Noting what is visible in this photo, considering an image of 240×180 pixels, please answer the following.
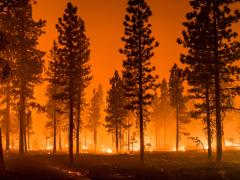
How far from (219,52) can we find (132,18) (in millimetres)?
12141

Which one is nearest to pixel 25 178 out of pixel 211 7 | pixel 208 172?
pixel 208 172

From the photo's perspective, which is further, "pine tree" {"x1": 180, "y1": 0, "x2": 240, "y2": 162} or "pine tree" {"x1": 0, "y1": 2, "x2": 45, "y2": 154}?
"pine tree" {"x1": 0, "y1": 2, "x2": 45, "y2": 154}

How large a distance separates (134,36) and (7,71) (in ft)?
72.6

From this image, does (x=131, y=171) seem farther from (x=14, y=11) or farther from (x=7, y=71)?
(x=14, y=11)

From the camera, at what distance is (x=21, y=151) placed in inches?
1720

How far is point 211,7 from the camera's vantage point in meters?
35.2

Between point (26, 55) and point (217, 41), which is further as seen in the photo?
point (26, 55)

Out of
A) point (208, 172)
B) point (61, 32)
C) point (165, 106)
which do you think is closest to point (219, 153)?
point (208, 172)

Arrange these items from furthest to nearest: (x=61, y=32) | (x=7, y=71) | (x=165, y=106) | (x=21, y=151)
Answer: (x=165, y=106)
(x=21, y=151)
(x=61, y=32)
(x=7, y=71)

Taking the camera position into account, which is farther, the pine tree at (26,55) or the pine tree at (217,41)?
the pine tree at (26,55)

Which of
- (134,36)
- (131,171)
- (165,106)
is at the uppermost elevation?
(134,36)

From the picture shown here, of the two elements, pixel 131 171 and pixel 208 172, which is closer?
pixel 208 172

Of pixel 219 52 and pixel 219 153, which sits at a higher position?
pixel 219 52

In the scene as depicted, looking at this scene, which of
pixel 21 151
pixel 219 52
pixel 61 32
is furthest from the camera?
pixel 21 151
